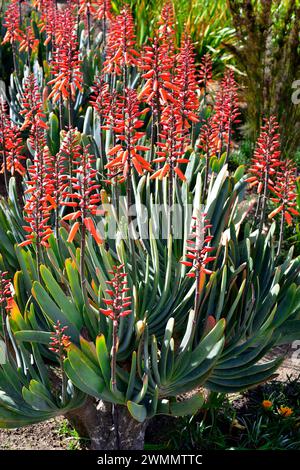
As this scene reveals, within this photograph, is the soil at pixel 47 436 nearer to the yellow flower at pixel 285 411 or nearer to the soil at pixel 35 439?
the soil at pixel 35 439

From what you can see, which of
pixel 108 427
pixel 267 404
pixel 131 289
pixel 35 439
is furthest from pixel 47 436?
pixel 267 404

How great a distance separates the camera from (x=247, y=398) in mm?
3559

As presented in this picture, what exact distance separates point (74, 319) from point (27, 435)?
78 centimetres

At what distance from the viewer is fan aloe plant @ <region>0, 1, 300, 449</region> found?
265 centimetres

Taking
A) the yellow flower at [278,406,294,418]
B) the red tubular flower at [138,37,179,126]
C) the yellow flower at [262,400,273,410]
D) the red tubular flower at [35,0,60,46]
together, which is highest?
the red tubular flower at [35,0,60,46]

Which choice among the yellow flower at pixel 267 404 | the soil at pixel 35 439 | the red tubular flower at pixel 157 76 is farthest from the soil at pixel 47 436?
the red tubular flower at pixel 157 76

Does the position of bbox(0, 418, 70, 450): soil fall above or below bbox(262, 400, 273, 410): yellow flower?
below

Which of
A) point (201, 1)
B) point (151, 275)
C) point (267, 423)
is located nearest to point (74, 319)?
point (151, 275)

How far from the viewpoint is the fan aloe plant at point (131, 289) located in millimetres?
2648

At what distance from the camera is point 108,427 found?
308 centimetres

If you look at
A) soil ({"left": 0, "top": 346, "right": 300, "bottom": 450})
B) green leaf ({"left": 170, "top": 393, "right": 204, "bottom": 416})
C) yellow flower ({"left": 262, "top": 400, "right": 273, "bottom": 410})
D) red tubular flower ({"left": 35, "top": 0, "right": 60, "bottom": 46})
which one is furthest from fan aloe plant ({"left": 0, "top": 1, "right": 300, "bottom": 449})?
red tubular flower ({"left": 35, "top": 0, "right": 60, "bottom": 46})

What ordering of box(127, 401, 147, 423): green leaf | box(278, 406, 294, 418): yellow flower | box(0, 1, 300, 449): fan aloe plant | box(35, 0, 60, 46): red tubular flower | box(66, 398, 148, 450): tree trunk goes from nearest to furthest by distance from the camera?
box(127, 401, 147, 423): green leaf → box(0, 1, 300, 449): fan aloe plant → box(66, 398, 148, 450): tree trunk → box(278, 406, 294, 418): yellow flower → box(35, 0, 60, 46): red tubular flower

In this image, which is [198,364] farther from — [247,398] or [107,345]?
[247,398]

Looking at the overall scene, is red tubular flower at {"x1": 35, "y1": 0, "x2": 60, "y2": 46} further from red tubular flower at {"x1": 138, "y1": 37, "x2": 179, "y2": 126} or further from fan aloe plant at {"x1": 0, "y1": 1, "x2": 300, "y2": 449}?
red tubular flower at {"x1": 138, "y1": 37, "x2": 179, "y2": 126}
